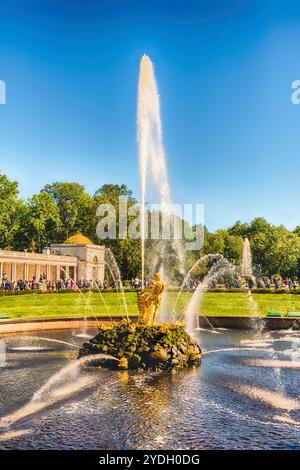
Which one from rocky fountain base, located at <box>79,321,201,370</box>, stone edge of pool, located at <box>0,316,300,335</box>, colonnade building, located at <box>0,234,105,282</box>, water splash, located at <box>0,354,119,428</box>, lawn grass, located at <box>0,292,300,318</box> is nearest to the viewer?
water splash, located at <box>0,354,119,428</box>

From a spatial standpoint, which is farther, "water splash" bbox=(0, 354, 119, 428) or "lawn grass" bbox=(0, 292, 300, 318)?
"lawn grass" bbox=(0, 292, 300, 318)

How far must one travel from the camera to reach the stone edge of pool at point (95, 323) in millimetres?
27316

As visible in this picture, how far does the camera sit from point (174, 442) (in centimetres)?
1029

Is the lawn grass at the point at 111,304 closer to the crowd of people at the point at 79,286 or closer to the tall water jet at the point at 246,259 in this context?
the crowd of people at the point at 79,286

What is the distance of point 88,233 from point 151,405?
7980 centimetres

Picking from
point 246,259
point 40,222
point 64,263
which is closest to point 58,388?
→ point 64,263

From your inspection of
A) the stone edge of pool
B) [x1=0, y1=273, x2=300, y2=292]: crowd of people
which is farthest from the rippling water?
[x1=0, y1=273, x2=300, y2=292]: crowd of people

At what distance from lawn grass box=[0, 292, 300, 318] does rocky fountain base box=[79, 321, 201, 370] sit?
17.9 m

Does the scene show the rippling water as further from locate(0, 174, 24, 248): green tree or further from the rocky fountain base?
locate(0, 174, 24, 248): green tree

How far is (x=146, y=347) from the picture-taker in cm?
1766

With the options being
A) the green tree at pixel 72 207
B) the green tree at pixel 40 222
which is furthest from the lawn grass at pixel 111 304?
the green tree at pixel 72 207

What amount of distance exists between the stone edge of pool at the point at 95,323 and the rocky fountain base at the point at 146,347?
31.1 ft

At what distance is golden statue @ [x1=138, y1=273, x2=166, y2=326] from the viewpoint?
758 inches

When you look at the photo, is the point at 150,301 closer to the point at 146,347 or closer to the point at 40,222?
the point at 146,347
